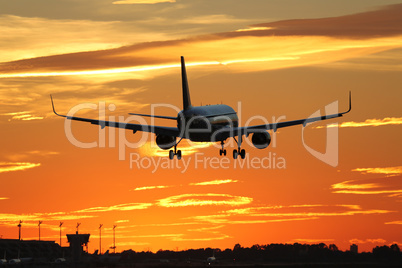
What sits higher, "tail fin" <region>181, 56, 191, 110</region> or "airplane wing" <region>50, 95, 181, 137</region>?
"tail fin" <region>181, 56, 191, 110</region>

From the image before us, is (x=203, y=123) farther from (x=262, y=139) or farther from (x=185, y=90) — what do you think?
(x=262, y=139)

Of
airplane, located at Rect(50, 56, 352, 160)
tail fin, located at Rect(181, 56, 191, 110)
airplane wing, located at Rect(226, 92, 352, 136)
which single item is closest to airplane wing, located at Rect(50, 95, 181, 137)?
airplane, located at Rect(50, 56, 352, 160)

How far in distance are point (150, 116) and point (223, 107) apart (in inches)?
765

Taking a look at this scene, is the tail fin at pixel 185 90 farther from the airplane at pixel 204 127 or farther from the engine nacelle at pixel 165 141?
the engine nacelle at pixel 165 141

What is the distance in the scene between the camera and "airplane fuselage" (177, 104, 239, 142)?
105m

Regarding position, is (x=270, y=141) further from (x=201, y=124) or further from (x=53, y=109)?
(x=53, y=109)

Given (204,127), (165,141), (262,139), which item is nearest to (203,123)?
(204,127)

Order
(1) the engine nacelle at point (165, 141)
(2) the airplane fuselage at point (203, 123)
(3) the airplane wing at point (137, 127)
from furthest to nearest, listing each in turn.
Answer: (1) the engine nacelle at point (165, 141)
(3) the airplane wing at point (137, 127)
(2) the airplane fuselage at point (203, 123)

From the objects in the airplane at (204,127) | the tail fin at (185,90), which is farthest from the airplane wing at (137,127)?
the tail fin at (185,90)

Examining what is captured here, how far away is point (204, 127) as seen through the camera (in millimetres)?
106000

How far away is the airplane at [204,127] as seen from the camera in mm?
105312

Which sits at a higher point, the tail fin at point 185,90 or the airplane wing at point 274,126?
the tail fin at point 185,90

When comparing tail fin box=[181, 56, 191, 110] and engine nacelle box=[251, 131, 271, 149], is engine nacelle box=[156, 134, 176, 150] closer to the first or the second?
tail fin box=[181, 56, 191, 110]

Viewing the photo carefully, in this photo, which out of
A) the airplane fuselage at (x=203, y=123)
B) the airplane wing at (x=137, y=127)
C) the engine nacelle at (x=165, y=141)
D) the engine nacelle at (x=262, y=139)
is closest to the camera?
the airplane fuselage at (x=203, y=123)
